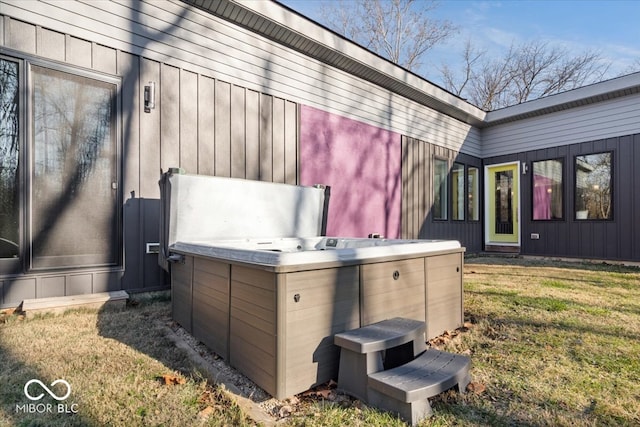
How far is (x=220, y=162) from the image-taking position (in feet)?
13.2

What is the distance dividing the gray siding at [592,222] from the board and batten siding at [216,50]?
3.50 meters

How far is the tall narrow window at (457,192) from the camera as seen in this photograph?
7.72 m

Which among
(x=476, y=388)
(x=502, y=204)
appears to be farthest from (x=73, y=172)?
(x=502, y=204)

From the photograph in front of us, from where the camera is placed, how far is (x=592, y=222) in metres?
6.66

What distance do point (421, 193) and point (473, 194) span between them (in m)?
2.19

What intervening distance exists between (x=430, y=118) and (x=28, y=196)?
6610mm

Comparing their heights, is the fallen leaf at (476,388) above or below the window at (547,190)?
below

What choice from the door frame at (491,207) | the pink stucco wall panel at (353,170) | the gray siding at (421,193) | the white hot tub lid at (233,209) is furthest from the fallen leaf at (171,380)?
the door frame at (491,207)

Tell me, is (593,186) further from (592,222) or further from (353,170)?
(353,170)

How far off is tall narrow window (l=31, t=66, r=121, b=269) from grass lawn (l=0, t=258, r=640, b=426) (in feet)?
2.02

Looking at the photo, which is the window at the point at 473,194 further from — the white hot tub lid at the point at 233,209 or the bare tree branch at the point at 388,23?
the bare tree branch at the point at 388,23

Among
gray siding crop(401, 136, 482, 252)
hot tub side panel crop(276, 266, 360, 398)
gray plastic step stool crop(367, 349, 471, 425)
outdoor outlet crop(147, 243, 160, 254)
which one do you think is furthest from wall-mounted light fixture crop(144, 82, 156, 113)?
gray siding crop(401, 136, 482, 252)

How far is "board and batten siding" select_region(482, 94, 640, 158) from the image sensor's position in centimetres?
629

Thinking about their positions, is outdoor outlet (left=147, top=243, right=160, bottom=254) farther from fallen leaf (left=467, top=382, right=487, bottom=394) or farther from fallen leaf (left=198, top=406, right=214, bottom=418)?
fallen leaf (left=467, top=382, right=487, bottom=394)
